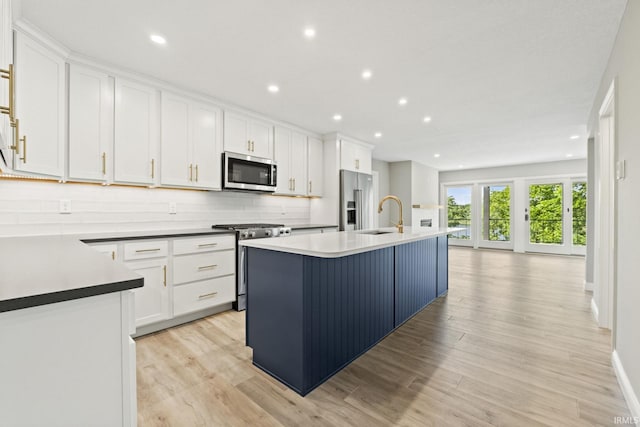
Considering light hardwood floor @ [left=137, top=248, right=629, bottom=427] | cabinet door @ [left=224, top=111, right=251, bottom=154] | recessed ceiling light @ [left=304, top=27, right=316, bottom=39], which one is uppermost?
recessed ceiling light @ [left=304, top=27, right=316, bottom=39]

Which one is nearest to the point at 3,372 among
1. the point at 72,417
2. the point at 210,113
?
the point at 72,417

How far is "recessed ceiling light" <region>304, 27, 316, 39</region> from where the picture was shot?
6.93 feet

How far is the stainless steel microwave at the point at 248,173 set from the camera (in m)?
3.47

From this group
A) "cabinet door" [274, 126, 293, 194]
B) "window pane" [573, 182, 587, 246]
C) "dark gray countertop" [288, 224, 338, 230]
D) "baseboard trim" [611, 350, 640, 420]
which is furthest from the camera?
"window pane" [573, 182, 587, 246]

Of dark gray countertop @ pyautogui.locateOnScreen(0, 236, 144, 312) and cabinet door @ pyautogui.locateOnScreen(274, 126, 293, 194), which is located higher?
cabinet door @ pyautogui.locateOnScreen(274, 126, 293, 194)

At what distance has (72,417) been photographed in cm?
81

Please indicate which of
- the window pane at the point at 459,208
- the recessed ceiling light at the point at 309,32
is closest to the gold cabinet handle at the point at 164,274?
the recessed ceiling light at the point at 309,32

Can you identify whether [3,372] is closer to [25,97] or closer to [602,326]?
[25,97]

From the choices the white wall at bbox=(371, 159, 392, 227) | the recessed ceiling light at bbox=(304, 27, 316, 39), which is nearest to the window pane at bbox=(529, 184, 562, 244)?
the white wall at bbox=(371, 159, 392, 227)

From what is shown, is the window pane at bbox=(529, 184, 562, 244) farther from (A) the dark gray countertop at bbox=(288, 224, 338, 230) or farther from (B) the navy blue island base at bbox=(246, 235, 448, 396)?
(B) the navy blue island base at bbox=(246, 235, 448, 396)

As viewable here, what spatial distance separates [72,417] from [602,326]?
391 cm

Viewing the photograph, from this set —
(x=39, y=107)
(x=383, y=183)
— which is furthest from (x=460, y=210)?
(x=39, y=107)

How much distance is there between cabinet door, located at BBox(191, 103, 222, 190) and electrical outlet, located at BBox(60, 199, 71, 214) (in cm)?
109

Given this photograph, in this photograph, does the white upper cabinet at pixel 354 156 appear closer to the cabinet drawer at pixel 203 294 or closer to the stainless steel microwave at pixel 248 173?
the stainless steel microwave at pixel 248 173
